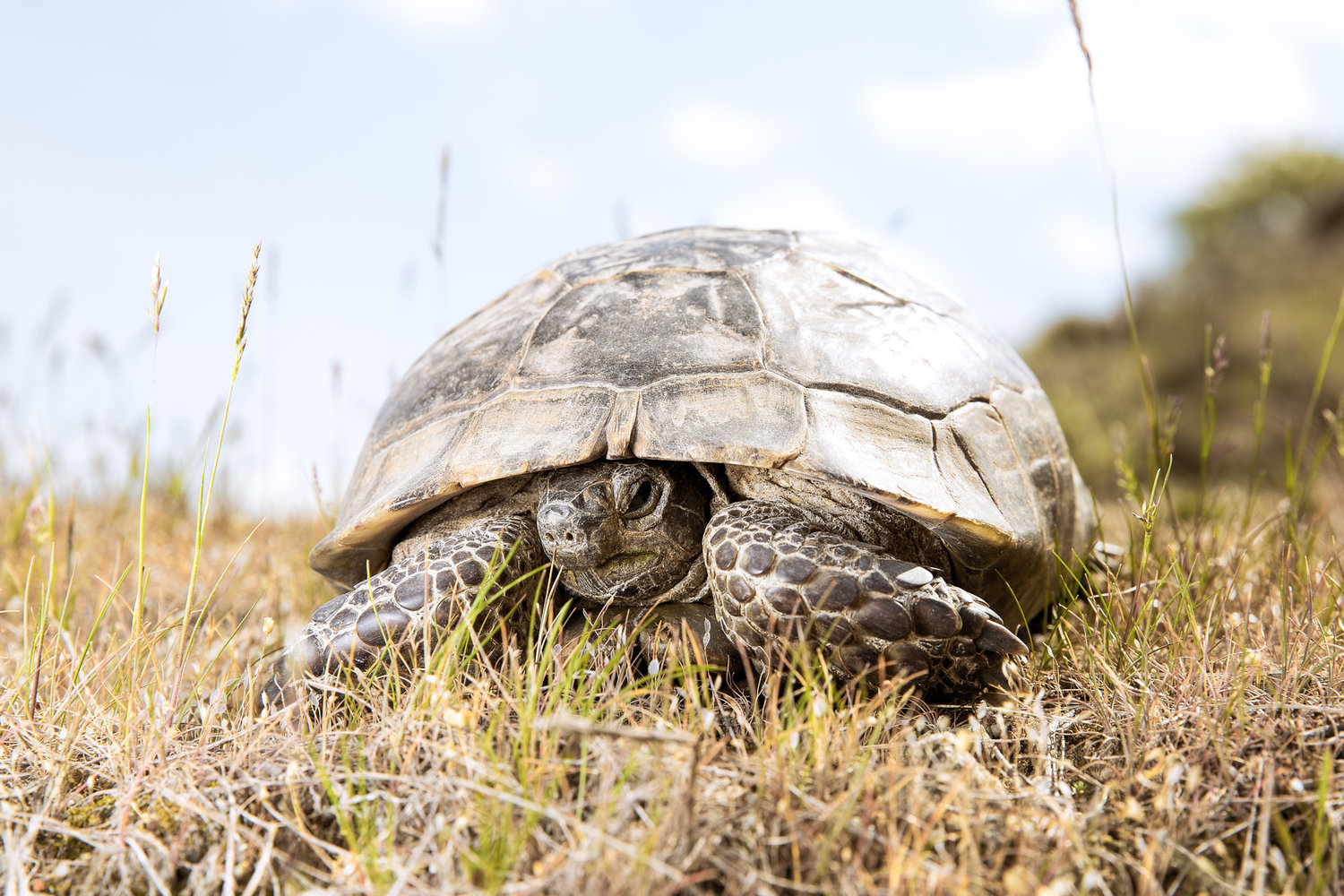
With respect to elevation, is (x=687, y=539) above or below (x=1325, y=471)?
above

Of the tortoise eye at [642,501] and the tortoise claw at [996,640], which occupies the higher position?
the tortoise eye at [642,501]

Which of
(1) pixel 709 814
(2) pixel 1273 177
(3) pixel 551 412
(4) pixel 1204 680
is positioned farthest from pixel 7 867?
(2) pixel 1273 177

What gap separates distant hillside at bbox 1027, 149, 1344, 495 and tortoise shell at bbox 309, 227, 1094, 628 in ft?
23.6

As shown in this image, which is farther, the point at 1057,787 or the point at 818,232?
the point at 818,232

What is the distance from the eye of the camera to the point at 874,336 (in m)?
2.41

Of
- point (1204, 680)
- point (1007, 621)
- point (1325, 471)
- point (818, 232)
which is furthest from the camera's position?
point (1325, 471)

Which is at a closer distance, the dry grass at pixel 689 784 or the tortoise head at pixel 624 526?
the dry grass at pixel 689 784

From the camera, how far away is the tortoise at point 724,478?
1.89 meters

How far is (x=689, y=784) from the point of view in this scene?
137cm

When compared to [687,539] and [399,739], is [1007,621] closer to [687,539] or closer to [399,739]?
[687,539]

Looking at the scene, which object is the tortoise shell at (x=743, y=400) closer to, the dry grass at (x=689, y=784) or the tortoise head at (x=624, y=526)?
the tortoise head at (x=624, y=526)

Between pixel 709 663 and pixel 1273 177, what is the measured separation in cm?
3143

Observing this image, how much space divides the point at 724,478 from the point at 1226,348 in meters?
8.57

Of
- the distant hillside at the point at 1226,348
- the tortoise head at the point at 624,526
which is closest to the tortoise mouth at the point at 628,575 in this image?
the tortoise head at the point at 624,526
